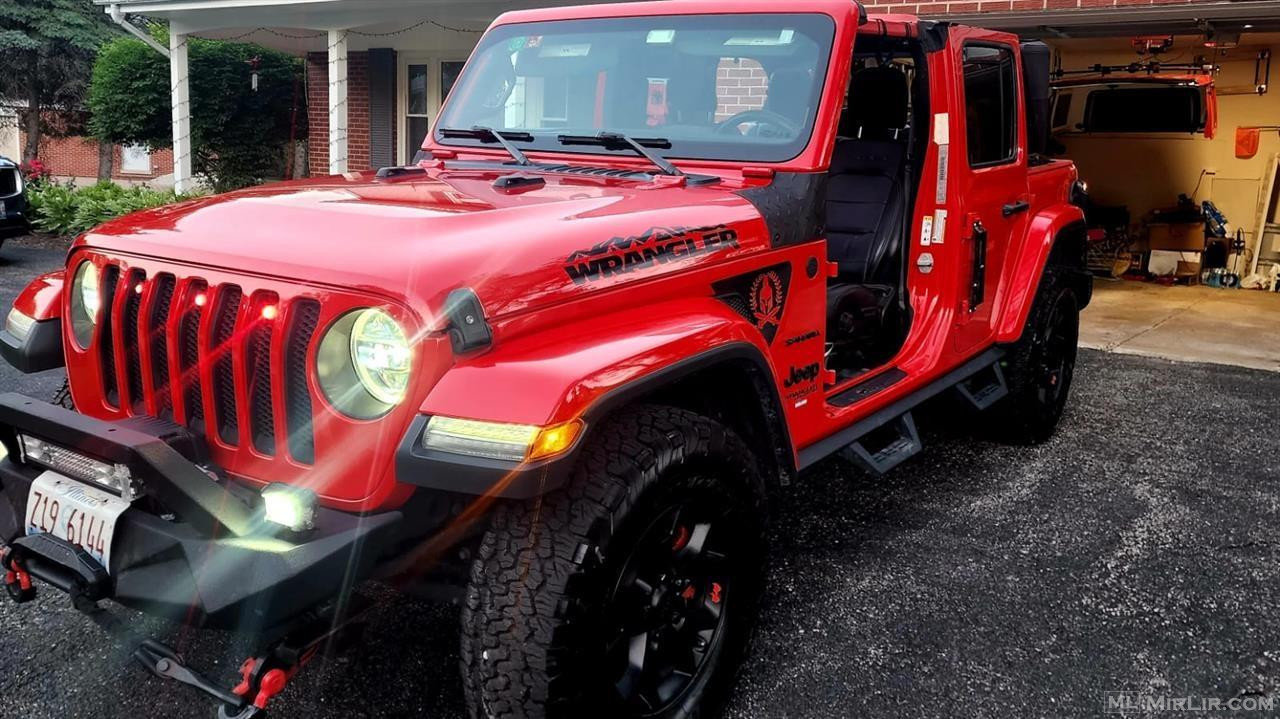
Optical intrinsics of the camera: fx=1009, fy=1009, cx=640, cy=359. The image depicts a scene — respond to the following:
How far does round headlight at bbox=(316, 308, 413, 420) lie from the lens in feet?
6.77

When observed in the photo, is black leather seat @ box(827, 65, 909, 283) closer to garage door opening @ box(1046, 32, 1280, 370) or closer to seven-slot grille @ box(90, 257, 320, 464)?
seven-slot grille @ box(90, 257, 320, 464)

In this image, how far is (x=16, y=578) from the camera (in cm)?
243

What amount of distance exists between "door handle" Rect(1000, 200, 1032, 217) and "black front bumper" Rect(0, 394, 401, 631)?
319 centimetres

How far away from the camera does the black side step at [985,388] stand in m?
4.33

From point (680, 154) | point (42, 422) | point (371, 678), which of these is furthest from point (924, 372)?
point (42, 422)

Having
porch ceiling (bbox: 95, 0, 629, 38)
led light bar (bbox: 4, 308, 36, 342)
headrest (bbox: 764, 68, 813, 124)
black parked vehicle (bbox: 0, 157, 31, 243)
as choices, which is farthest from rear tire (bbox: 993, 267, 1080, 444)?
black parked vehicle (bbox: 0, 157, 31, 243)

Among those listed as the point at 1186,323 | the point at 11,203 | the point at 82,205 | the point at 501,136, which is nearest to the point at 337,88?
the point at 82,205

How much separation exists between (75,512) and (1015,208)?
3.75 meters

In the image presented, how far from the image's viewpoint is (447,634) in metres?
3.02

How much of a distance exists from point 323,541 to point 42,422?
2.33ft

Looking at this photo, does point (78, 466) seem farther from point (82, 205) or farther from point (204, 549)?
point (82, 205)

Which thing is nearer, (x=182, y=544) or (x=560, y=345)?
(x=182, y=544)

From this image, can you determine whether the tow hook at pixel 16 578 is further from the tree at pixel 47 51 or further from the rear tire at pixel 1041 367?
the tree at pixel 47 51

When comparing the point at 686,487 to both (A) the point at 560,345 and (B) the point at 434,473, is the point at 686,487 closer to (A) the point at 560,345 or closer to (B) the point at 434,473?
(A) the point at 560,345
